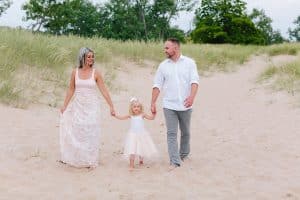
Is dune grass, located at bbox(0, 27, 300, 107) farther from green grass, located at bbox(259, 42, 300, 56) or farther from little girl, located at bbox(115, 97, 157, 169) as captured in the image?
green grass, located at bbox(259, 42, 300, 56)

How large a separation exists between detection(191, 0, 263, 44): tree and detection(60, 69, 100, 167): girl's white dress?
51.7 metres

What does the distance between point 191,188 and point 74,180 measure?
145 cm

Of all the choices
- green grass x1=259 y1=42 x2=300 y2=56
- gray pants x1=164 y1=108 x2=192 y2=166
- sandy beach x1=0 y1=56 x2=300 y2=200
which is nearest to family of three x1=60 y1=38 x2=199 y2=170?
gray pants x1=164 y1=108 x2=192 y2=166

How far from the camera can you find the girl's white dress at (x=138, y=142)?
24.2 ft

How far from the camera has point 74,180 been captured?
679cm

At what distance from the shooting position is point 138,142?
24.2 feet

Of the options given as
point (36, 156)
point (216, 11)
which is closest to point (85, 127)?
point (36, 156)

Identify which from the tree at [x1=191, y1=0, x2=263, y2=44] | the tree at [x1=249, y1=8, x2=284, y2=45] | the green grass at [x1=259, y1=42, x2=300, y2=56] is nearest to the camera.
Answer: the green grass at [x1=259, y1=42, x2=300, y2=56]

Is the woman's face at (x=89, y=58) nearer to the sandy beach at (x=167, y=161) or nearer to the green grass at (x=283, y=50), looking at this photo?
the sandy beach at (x=167, y=161)

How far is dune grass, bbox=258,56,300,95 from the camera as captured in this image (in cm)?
1456

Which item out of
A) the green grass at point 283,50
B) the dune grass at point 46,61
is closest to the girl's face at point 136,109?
the dune grass at point 46,61

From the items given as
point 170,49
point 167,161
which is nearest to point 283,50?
point 167,161

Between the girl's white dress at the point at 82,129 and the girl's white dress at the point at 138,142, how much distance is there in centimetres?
50

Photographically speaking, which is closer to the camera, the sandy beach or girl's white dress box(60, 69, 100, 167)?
the sandy beach
